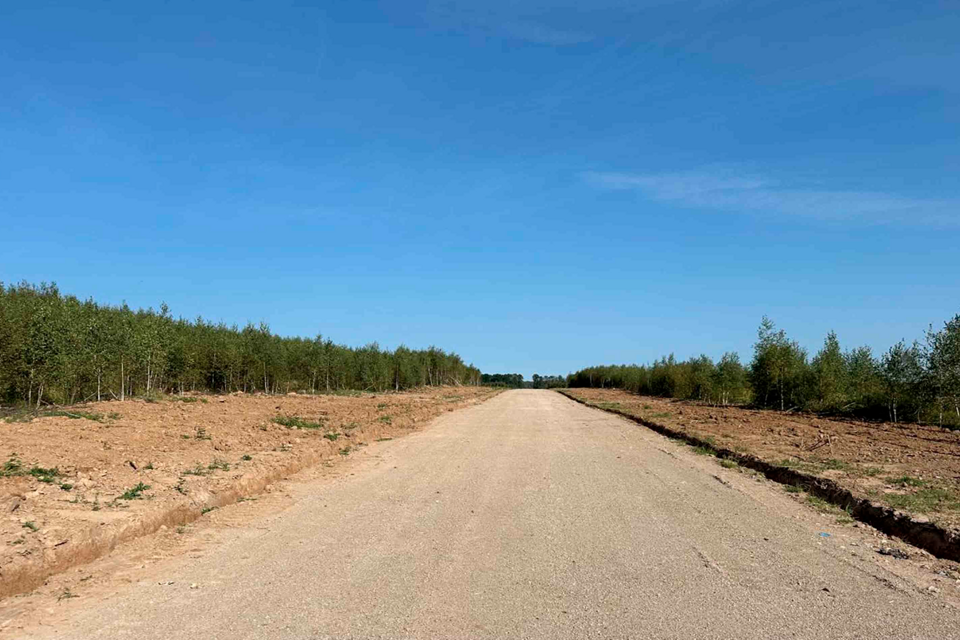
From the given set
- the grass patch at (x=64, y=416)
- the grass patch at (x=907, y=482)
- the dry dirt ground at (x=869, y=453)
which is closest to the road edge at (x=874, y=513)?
the dry dirt ground at (x=869, y=453)

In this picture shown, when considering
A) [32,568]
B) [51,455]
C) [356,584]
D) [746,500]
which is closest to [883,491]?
[746,500]

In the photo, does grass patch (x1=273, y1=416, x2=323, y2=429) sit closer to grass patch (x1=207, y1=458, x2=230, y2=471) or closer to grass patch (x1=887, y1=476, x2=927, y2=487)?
grass patch (x1=207, y1=458, x2=230, y2=471)

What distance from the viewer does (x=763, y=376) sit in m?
45.0

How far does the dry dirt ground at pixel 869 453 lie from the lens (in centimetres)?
1123

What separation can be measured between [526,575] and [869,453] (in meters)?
15.2

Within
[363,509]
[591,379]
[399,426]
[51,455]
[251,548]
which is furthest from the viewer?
[591,379]

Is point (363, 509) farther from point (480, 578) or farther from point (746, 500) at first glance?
point (746, 500)

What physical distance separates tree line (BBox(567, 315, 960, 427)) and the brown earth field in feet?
88.4

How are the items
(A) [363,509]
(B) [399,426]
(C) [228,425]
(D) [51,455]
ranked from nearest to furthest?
(A) [363,509], (D) [51,455], (C) [228,425], (B) [399,426]

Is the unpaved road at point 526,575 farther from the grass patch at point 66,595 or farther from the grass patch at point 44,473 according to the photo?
the grass patch at point 44,473

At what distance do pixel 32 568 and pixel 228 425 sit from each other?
15.7 metres

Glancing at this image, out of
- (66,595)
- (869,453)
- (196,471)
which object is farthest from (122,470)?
(869,453)

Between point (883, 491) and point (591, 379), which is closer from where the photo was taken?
point (883, 491)

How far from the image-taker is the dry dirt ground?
11.2 m
